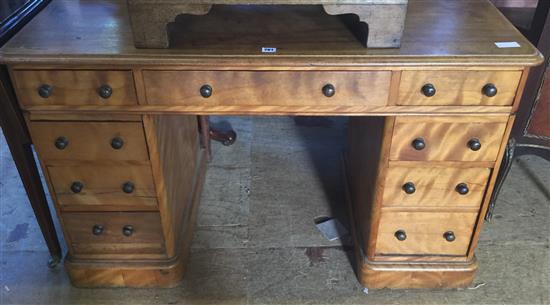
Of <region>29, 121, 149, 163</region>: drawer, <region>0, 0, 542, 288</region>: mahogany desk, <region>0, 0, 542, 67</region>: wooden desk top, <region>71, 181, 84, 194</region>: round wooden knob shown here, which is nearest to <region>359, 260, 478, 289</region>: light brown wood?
<region>0, 0, 542, 288</region>: mahogany desk

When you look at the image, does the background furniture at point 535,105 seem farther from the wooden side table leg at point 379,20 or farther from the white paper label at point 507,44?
the wooden side table leg at point 379,20

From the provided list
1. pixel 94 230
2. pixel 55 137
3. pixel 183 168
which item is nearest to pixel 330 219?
pixel 183 168

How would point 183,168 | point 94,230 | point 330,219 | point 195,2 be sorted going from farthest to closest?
point 330,219 < point 183,168 < point 94,230 < point 195,2

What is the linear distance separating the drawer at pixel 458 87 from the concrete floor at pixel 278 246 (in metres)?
→ 0.74

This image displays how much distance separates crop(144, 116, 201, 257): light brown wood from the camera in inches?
57.4

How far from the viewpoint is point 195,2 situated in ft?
3.95

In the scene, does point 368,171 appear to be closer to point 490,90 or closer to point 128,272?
point 490,90

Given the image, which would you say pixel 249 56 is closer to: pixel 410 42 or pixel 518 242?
pixel 410 42

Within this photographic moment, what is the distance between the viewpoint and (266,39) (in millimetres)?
1300

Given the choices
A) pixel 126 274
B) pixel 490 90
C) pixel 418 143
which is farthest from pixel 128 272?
pixel 490 90

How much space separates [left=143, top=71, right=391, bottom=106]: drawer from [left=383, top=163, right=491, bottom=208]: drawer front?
0.28 metres

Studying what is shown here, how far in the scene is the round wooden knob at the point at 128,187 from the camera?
1.48 meters

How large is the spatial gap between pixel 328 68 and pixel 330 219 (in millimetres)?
931

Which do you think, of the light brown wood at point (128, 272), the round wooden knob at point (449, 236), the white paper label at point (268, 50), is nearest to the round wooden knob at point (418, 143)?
the round wooden knob at point (449, 236)
